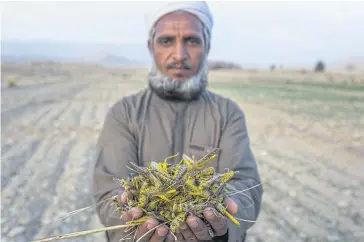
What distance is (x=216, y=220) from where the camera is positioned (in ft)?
6.82

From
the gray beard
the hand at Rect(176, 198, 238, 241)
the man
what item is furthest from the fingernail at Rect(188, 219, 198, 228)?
the gray beard

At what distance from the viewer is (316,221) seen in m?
5.36

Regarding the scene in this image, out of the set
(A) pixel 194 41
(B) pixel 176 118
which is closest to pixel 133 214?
(B) pixel 176 118

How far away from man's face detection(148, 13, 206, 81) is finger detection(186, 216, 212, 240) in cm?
119

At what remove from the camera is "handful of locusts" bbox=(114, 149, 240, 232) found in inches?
82.0

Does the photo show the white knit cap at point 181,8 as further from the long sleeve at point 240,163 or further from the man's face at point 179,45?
the long sleeve at point 240,163

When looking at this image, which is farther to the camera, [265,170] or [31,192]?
[265,170]

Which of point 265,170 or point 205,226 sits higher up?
point 205,226

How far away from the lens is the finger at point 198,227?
2031 mm

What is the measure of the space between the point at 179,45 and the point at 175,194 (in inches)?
44.2

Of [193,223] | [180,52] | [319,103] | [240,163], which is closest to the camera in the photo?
[193,223]

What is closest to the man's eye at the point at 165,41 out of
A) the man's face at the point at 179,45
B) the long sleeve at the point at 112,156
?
the man's face at the point at 179,45

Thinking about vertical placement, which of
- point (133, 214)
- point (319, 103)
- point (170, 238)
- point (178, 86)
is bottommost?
point (319, 103)

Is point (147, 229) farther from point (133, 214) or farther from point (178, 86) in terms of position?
point (178, 86)
